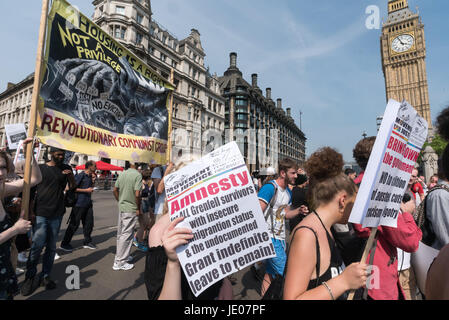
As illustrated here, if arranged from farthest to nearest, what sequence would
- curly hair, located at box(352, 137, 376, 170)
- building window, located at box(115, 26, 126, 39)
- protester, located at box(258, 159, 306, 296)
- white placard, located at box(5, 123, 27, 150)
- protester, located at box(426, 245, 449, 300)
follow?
building window, located at box(115, 26, 126, 39) < white placard, located at box(5, 123, 27, 150) < protester, located at box(258, 159, 306, 296) < curly hair, located at box(352, 137, 376, 170) < protester, located at box(426, 245, 449, 300)

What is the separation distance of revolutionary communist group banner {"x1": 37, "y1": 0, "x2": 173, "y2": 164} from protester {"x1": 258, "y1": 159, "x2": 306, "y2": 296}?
1864 millimetres

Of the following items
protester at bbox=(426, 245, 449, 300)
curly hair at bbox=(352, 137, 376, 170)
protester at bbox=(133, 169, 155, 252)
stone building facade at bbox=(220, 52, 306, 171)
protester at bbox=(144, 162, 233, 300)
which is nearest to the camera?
protester at bbox=(426, 245, 449, 300)

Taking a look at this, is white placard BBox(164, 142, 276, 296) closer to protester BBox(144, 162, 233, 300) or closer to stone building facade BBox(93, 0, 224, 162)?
protester BBox(144, 162, 233, 300)

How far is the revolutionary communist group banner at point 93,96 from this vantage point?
2471 millimetres

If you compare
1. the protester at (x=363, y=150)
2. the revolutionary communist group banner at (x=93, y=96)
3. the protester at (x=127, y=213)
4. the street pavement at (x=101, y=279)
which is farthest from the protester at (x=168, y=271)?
the protester at (x=127, y=213)

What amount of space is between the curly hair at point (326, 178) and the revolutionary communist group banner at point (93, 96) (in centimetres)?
245

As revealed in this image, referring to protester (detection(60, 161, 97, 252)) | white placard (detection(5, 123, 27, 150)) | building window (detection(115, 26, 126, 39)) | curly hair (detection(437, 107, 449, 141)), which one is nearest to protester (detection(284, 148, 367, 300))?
curly hair (detection(437, 107, 449, 141))

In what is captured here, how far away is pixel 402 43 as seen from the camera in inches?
2633

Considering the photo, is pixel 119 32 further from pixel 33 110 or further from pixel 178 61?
pixel 33 110

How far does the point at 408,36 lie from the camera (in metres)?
66.0

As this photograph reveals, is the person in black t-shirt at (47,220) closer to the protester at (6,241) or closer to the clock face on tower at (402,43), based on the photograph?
the protester at (6,241)

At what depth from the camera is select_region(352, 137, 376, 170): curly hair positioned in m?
2.16

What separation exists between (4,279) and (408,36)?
92.6 metres
